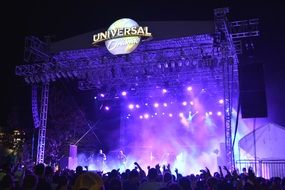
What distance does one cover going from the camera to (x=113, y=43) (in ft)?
51.8

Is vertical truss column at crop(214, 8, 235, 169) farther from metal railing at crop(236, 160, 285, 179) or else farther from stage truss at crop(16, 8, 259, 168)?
metal railing at crop(236, 160, 285, 179)

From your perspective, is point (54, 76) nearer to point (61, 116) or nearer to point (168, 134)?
point (61, 116)

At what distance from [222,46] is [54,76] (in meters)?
8.12

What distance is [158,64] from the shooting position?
55.3 feet

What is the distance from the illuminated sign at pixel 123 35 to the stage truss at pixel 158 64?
75cm

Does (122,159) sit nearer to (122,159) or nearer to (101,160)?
(122,159)

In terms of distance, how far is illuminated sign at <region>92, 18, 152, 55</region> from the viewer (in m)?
15.4

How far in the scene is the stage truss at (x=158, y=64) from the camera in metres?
14.9

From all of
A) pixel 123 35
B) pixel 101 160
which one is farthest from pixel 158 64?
pixel 101 160

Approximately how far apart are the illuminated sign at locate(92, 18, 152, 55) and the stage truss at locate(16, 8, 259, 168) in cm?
75

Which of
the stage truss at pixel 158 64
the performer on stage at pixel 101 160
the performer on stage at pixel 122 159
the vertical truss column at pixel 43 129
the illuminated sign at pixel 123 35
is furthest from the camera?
the performer on stage at pixel 122 159

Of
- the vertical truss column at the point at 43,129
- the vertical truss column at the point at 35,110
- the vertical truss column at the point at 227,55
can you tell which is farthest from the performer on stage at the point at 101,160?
the vertical truss column at the point at 227,55

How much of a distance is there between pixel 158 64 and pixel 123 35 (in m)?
2.33

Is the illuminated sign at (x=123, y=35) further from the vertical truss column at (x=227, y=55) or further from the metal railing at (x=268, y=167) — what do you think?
the metal railing at (x=268, y=167)
